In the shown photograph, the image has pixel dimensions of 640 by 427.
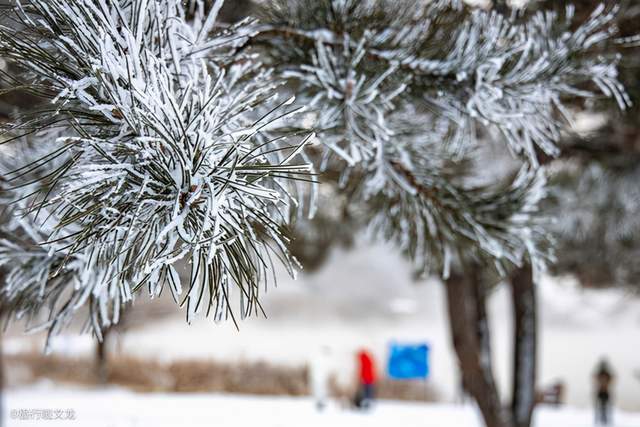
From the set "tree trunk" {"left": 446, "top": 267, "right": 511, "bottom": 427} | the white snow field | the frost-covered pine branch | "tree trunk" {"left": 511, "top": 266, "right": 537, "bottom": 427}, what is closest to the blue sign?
the white snow field

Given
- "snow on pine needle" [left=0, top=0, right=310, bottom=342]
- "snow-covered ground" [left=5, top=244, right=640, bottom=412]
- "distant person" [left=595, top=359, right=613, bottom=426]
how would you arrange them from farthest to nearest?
"snow-covered ground" [left=5, top=244, right=640, bottom=412], "distant person" [left=595, top=359, right=613, bottom=426], "snow on pine needle" [left=0, top=0, right=310, bottom=342]

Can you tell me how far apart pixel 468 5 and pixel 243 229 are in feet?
3.98

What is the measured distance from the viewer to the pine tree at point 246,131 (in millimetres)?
976

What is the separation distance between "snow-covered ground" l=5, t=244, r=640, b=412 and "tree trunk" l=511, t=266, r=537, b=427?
21.4ft

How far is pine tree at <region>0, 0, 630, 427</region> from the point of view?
0.98 m

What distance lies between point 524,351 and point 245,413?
2.65m

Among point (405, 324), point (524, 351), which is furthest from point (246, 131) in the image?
point (405, 324)

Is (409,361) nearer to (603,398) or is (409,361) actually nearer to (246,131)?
(603,398)

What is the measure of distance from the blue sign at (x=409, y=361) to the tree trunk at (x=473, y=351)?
4663mm

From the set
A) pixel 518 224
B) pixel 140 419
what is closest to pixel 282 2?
pixel 518 224

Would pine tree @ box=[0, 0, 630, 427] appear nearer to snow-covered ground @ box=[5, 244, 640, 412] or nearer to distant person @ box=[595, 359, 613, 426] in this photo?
distant person @ box=[595, 359, 613, 426]

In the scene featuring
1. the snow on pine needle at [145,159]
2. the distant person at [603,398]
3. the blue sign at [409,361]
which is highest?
the snow on pine needle at [145,159]

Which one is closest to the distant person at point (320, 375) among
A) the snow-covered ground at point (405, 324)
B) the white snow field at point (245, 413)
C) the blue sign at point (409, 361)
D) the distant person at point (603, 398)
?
the white snow field at point (245, 413)

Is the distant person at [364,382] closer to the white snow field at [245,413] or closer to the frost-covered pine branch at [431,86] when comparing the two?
the white snow field at [245,413]
